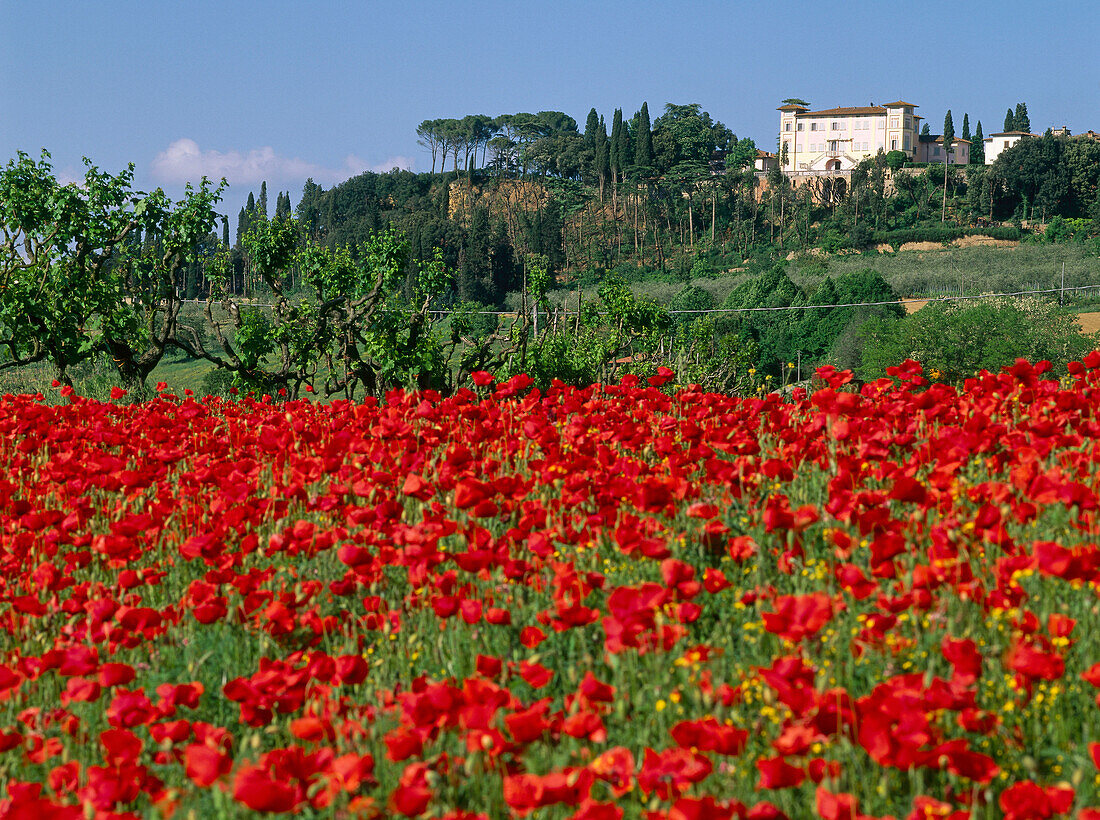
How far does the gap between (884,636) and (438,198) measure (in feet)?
383

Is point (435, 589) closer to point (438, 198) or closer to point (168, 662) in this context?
point (168, 662)

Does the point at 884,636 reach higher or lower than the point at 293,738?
higher

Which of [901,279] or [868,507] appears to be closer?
[868,507]

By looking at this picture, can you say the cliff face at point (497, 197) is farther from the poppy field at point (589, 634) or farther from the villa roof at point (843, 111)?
the poppy field at point (589, 634)

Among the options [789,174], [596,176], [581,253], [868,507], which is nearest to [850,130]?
[789,174]

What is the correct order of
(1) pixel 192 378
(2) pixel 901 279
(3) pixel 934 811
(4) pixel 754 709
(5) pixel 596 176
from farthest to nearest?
1. (5) pixel 596 176
2. (2) pixel 901 279
3. (1) pixel 192 378
4. (4) pixel 754 709
5. (3) pixel 934 811

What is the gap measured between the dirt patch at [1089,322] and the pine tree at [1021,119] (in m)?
65.8

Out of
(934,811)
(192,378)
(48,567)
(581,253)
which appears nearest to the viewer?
(934,811)

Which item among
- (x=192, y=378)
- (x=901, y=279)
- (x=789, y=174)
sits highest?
(x=789, y=174)

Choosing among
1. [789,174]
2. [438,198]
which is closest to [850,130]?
[789,174]

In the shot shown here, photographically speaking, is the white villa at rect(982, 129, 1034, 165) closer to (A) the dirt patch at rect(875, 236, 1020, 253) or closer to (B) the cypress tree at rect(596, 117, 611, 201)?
(A) the dirt patch at rect(875, 236, 1020, 253)

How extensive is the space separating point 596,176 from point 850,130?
28.5m

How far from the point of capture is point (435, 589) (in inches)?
138

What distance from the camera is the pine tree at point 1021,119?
109938 mm
